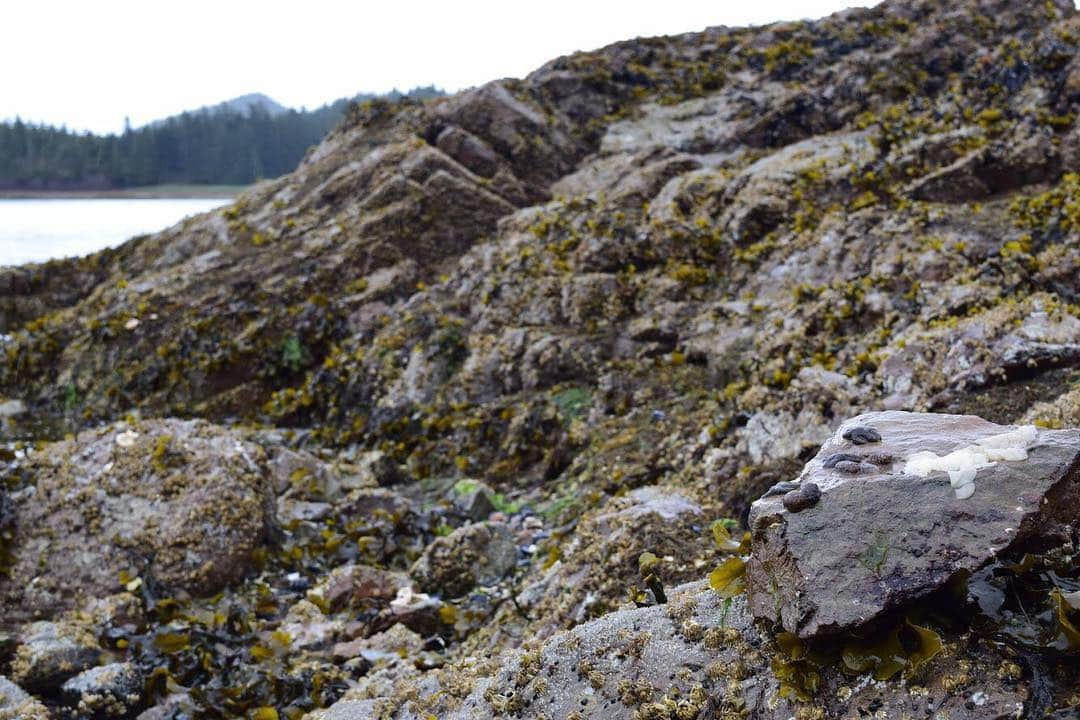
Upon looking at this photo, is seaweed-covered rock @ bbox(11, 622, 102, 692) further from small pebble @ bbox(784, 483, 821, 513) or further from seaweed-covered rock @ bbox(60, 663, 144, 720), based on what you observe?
small pebble @ bbox(784, 483, 821, 513)

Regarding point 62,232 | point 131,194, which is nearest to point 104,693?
point 62,232

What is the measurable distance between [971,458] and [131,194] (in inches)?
2668

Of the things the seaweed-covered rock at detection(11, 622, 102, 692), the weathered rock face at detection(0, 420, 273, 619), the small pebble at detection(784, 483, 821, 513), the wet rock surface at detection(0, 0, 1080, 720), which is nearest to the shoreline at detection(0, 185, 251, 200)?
the wet rock surface at detection(0, 0, 1080, 720)

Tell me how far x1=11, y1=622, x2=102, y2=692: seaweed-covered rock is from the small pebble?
540 cm

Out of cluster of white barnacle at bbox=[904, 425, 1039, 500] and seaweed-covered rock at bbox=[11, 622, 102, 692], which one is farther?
seaweed-covered rock at bbox=[11, 622, 102, 692]

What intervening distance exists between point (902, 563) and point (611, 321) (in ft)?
23.6

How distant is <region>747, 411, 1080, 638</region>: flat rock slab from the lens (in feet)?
8.31

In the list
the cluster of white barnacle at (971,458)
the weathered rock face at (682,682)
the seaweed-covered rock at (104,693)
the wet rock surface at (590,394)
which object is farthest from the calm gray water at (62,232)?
the cluster of white barnacle at (971,458)

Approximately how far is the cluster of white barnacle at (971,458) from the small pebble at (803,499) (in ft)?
1.23

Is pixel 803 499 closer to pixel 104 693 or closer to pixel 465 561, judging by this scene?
pixel 465 561

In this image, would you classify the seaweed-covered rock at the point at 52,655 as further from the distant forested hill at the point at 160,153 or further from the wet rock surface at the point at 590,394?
the distant forested hill at the point at 160,153

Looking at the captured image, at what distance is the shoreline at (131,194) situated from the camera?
Answer: 56131 mm

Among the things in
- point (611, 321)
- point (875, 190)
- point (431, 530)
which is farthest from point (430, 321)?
point (875, 190)

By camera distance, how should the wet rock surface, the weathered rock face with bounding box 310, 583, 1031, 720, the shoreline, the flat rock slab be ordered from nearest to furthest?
the weathered rock face with bounding box 310, 583, 1031, 720, the flat rock slab, the wet rock surface, the shoreline
